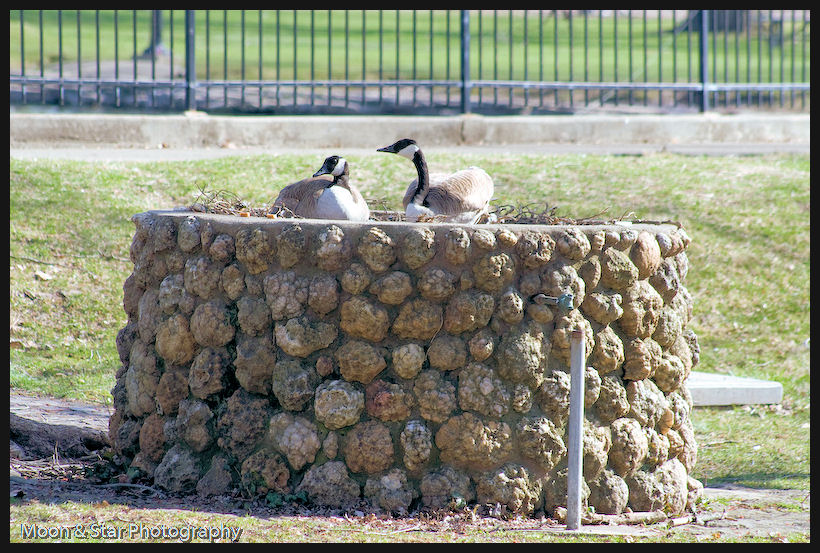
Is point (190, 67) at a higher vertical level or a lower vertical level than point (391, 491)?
higher

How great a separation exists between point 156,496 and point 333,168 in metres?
2.07

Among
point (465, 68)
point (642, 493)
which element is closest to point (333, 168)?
point (642, 493)

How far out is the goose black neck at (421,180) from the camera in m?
5.92

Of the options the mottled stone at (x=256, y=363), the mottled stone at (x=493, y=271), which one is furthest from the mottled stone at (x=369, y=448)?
the mottled stone at (x=493, y=271)

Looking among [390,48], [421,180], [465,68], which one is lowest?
[421,180]

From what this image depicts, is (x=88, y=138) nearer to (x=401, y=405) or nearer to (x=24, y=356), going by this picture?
(x=24, y=356)

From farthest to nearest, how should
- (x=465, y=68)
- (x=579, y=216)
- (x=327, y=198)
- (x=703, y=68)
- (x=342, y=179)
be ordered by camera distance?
(x=703, y=68)
(x=465, y=68)
(x=579, y=216)
(x=342, y=179)
(x=327, y=198)

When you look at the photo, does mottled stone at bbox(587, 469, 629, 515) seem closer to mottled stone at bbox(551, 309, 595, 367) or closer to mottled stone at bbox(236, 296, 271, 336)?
mottled stone at bbox(551, 309, 595, 367)

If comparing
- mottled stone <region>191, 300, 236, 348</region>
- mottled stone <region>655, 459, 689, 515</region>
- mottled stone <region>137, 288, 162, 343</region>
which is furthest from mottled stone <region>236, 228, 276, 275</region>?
mottled stone <region>655, 459, 689, 515</region>

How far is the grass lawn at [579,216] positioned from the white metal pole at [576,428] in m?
2.14

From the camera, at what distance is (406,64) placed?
24734mm

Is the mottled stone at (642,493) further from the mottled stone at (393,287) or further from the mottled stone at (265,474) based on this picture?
the mottled stone at (265,474)

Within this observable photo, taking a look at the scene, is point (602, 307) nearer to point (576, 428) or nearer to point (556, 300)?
point (556, 300)

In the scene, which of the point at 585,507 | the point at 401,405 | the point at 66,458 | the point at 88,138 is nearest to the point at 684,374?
the point at 585,507
